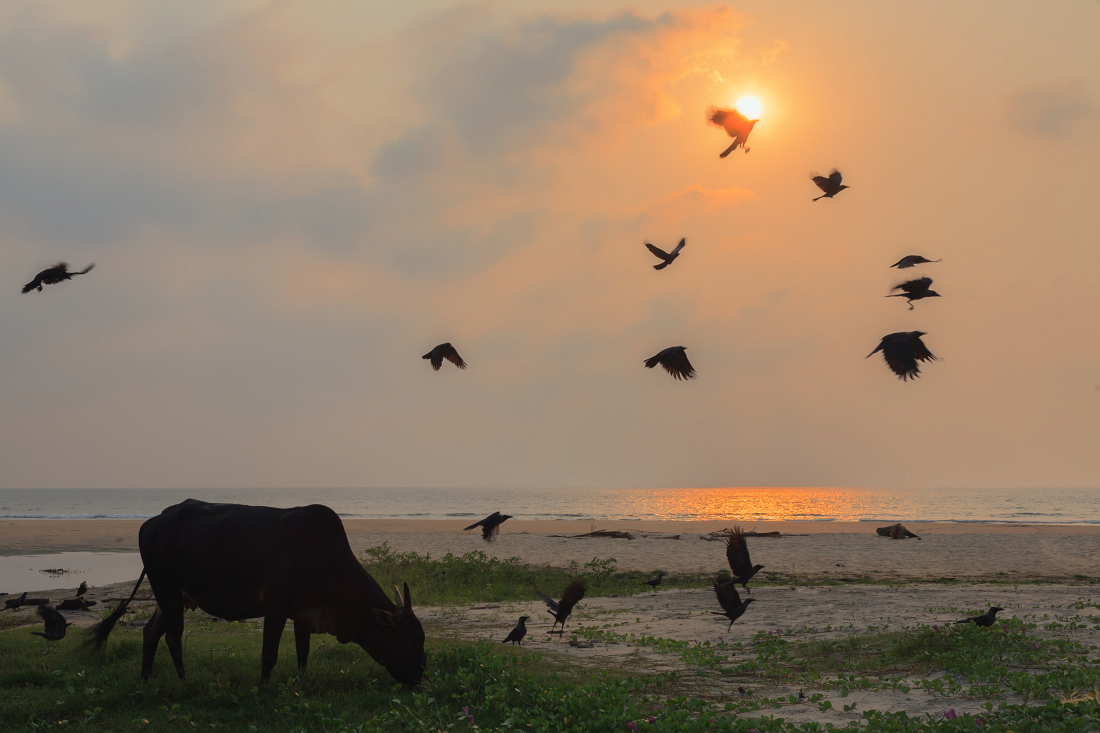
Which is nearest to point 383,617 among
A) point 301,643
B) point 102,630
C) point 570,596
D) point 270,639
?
point 270,639

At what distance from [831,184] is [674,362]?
4699 millimetres

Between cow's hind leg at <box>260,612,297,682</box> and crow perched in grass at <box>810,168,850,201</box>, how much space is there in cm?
1161

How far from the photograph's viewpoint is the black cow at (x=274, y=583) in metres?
Answer: 8.30

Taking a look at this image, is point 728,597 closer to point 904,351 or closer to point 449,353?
point 904,351

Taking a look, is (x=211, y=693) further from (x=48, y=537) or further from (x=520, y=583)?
(x=48, y=537)

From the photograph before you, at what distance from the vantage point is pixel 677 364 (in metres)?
13.1

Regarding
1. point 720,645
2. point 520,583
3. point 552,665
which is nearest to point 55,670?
point 552,665

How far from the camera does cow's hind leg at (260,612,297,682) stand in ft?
26.7

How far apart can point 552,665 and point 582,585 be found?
7.37 ft

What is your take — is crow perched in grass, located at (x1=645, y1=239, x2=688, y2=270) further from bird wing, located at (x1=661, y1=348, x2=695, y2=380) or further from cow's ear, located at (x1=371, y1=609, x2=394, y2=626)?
cow's ear, located at (x1=371, y1=609, x2=394, y2=626)

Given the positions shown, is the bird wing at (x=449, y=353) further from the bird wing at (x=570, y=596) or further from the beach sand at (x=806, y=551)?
the beach sand at (x=806, y=551)

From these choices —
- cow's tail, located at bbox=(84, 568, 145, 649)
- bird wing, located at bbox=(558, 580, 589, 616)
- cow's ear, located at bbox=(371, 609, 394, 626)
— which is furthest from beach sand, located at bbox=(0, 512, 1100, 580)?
cow's ear, located at bbox=(371, 609, 394, 626)

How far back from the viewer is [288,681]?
8.22 m

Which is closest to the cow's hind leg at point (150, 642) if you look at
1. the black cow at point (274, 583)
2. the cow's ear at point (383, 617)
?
the black cow at point (274, 583)
